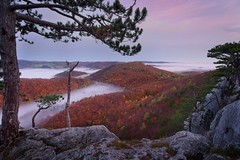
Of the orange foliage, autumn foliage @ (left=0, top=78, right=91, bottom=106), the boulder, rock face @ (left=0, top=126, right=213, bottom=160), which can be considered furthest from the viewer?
autumn foliage @ (left=0, top=78, right=91, bottom=106)

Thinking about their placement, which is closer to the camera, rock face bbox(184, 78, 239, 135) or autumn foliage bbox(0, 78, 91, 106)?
rock face bbox(184, 78, 239, 135)

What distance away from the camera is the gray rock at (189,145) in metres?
6.71

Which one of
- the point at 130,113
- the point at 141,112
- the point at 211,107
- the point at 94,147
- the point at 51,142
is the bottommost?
the point at 130,113

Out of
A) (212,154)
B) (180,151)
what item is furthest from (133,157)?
(212,154)

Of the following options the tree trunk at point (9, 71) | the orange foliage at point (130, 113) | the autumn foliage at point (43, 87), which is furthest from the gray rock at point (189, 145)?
the autumn foliage at point (43, 87)

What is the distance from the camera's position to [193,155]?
261 inches

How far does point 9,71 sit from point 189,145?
25.3 feet

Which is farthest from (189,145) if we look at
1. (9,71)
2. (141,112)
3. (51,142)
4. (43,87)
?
(43,87)

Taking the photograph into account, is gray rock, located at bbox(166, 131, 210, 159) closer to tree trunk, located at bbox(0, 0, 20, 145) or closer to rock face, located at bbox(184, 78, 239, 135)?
rock face, located at bbox(184, 78, 239, 135)

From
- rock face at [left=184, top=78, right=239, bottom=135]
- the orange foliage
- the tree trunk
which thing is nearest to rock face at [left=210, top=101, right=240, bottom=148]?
rock face at [left=184, top=78, right=239, bottom=135]

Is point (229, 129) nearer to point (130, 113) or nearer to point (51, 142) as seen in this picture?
point (51, 142)

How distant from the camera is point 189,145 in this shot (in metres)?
6.93

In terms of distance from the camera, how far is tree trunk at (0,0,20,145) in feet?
33.4

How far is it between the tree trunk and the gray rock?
681cm
